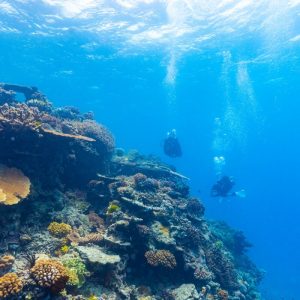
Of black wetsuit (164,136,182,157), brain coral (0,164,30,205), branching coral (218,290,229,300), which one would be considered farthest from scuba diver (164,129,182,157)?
brain coral (0,164,30,205)

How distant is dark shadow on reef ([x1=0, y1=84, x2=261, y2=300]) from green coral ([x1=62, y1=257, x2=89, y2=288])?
0.08ft

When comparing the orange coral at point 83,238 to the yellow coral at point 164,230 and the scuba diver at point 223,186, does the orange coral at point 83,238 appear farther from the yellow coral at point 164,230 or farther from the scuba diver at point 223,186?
A: the scuba diver at point 223,186

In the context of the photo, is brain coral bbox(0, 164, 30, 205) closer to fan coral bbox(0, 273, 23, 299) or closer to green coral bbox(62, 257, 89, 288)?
green coral bbox(62, 257, 89, 288)

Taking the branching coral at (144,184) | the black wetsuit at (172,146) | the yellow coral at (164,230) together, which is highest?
the black wetsuit at (172,146)

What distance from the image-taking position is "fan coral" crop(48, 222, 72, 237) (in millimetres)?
9172

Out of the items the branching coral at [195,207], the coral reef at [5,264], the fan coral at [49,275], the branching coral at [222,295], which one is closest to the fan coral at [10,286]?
the fan coral at [49,275]

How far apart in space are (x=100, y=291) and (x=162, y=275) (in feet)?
9.44

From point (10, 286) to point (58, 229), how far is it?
12.1 ft

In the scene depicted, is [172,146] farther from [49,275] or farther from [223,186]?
[49,275]

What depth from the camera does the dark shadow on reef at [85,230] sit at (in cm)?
723

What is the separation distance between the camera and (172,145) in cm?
2264

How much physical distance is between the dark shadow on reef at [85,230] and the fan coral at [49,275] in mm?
19

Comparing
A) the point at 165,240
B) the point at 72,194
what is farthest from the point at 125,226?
the point at 72,194

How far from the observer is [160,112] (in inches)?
3932
